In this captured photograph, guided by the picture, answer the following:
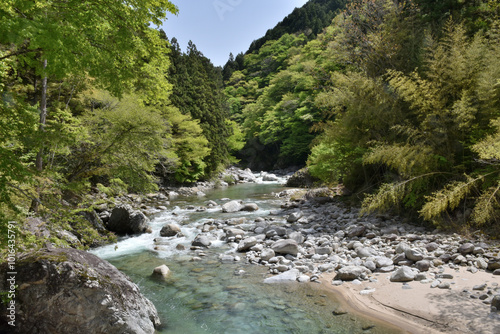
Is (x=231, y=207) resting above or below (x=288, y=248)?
above

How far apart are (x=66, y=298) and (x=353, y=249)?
5538mm

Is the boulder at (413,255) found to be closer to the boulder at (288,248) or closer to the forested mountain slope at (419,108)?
the forested mountain slope at (419,108)

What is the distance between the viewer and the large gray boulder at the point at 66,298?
298 cm

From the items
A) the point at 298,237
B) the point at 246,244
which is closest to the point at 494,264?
the point at 298,237

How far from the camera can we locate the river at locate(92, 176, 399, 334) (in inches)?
153

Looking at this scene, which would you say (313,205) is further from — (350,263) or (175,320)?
(175,320)

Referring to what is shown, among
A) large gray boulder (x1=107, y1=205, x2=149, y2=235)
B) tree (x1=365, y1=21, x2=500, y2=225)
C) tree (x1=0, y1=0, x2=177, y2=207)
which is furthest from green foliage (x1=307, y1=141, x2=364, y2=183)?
tree (x1=0, y1=0, x2=177, y2=207)

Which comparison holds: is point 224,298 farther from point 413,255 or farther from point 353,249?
point 413,255

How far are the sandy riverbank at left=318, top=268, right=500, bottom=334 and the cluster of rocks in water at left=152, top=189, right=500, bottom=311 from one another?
13cm

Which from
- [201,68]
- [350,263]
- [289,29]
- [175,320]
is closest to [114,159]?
[175,320]

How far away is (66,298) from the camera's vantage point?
10.1 feet

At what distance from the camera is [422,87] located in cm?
689

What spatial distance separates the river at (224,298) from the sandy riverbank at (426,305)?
254 millimetres

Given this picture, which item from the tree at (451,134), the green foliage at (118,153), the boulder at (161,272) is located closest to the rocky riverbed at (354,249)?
the tree at (451,134)
